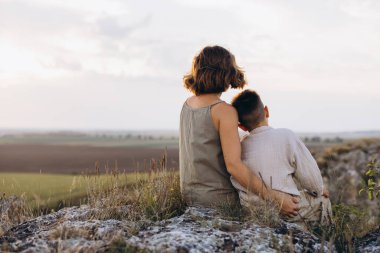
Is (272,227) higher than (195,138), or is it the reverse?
(195,138)

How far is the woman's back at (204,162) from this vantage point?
5.14 m

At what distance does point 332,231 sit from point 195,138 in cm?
170

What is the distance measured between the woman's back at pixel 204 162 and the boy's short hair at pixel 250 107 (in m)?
0.31

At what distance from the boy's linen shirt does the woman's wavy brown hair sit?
0.70 m

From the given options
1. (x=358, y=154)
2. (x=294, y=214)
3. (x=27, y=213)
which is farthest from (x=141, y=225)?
(x=358, y=154)

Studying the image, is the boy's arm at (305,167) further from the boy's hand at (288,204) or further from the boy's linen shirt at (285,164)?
the boy's hand at (288,204)

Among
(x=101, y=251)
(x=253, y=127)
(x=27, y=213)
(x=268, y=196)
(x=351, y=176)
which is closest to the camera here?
(x=101, y=251)

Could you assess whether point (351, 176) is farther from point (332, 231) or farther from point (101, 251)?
point (101, 251)

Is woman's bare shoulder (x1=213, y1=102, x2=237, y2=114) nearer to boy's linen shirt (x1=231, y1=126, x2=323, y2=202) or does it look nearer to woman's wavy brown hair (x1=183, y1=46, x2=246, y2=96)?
woman's wavy brown hair (x1=183, y1=46, x2=246, y2=96)

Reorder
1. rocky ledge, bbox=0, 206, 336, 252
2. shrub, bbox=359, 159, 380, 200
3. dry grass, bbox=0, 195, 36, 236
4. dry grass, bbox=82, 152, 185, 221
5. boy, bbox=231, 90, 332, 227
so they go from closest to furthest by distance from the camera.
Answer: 1. rocky ledge, bbox=0, 206, 336, 252
2. boy, bbox=231, 90, 332, 227
3. dry grass, bbox=82, 152, 185, 221
4. shrub, bbox=359, 159, 380, 200
5. dry grass, bbox=0, 195, 36, 236

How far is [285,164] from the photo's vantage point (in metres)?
4.88

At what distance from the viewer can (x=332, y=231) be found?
480 cm

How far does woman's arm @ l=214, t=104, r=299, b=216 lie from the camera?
188 inches

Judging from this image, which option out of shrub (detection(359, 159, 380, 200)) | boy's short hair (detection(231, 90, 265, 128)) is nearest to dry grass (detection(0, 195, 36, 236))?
boy's short hair (detection(231, 90, 265, 128))
